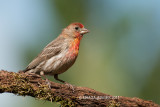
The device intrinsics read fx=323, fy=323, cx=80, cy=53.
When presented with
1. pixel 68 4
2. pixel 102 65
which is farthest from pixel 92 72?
pixel 68 4

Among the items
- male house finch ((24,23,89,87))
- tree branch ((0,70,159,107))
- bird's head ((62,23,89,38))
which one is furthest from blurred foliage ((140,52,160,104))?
tree branch ((0,70,159,107))

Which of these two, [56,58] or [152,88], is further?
[152,88]

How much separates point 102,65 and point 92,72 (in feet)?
1.37

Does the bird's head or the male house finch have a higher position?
the bird's head

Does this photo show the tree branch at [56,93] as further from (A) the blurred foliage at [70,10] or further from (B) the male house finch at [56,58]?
(A) the blurred foliage at [70,10]

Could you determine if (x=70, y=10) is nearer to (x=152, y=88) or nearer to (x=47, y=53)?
(x=47, y=53)

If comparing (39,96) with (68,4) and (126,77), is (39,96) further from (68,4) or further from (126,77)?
(68,4)

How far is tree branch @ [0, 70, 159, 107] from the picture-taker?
19.9 ft

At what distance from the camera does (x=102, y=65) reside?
10.5 m

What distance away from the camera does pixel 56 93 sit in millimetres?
6621

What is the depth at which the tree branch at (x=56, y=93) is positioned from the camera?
6.07 metres

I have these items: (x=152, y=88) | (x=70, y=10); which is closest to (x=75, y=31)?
(x=70, y=10)

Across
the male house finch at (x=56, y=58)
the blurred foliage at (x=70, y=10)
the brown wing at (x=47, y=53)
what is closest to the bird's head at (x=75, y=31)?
the male house finch at (x=56, y=58)

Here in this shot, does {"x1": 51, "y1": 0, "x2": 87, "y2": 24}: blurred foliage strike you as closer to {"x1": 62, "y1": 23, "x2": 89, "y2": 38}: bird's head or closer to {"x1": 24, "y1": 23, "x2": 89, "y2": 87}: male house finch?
{"x1": 62, "y1": 23, "x2": 89, "y2": 38}: bird's head
